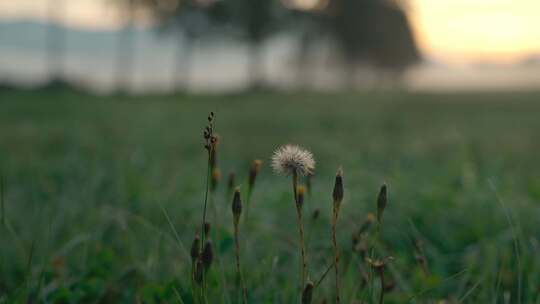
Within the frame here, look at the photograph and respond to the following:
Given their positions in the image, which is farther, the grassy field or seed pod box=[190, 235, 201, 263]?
the grassy field

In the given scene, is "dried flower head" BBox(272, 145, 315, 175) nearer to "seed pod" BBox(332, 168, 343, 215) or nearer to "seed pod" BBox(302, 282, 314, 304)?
"seed pod" BBox(332, 168, 343, 215)

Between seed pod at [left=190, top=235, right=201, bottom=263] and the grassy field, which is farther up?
seed pod at [left=190, top=235, right=201, bottom=263]

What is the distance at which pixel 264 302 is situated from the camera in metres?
A: 1.62

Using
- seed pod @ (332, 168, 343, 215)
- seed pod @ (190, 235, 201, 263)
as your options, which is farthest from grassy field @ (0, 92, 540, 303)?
seed pod @ (190, 235, 201, 263)

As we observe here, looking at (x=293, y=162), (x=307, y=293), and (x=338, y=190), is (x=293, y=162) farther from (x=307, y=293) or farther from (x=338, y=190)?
(x=307, y=293)

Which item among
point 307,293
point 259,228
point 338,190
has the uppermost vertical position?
point 338,190

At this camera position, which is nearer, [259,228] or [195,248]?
[195,248]

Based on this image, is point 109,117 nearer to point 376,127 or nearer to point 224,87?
point 376,127

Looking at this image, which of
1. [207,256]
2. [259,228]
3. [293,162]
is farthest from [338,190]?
[259,228]

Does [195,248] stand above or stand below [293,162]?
below

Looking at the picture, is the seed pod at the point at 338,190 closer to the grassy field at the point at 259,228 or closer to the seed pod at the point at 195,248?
the grassy field at the point at 259,228

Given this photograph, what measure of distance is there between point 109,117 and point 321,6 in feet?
118

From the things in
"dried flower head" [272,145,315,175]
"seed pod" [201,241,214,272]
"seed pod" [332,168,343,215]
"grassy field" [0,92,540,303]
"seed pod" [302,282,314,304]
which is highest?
"dried flower head" [272,145,315,175]

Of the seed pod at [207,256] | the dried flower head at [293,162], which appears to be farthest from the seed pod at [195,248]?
the dried flower head at [293,162]
